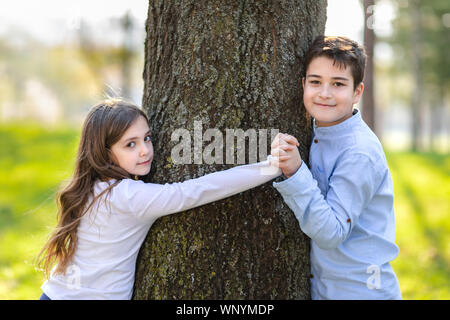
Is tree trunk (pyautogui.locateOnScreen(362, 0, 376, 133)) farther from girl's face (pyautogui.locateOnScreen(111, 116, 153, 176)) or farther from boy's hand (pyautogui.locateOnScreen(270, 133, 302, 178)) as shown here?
girl's face (pyautogui.locateOnScreen(111, 116, 153, 176))

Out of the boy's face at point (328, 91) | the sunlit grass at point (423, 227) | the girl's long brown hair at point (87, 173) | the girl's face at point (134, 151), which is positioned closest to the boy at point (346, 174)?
the boy's face at point (328, 91)

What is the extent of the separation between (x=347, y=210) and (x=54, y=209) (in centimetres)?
683

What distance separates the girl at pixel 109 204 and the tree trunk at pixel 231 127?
0.42ft

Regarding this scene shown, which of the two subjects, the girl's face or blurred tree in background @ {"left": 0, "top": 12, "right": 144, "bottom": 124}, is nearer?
the girl's face

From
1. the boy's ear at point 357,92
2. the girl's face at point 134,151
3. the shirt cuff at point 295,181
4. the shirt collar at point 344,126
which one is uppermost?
the boy's ear at point 357,92

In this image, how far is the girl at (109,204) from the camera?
1985mm

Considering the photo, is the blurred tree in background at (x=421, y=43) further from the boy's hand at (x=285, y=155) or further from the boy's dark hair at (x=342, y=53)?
the boy's hand at (x=285, y=155)

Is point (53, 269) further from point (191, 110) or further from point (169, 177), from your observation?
point (191, 110)

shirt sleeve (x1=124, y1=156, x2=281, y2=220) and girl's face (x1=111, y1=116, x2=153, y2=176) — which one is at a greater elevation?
girl's face (x1=111, y1=116, x2=153, y2=176)

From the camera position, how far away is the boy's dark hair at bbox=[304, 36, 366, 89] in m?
2.04

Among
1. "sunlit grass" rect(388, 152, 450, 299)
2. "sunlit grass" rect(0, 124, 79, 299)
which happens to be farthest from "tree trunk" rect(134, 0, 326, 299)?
"sunlit grass" rect(388, 152, 450, 299)

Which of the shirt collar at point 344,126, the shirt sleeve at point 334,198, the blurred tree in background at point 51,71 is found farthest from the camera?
the blurred tree in background at point 51,71

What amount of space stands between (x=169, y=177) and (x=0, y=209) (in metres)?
6.59
